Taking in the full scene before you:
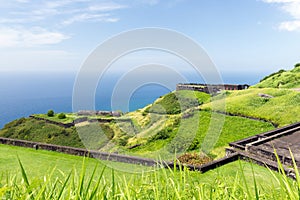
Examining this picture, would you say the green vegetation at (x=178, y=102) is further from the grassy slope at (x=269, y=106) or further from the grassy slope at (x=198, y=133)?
the grassy slope at (x=198, y=133)

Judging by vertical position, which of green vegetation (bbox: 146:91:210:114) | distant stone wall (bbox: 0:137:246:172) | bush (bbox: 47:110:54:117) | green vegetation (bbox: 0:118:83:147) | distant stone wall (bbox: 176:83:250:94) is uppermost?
distant stone wall (bbox: 176:83:250:94)

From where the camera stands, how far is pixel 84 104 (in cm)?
704

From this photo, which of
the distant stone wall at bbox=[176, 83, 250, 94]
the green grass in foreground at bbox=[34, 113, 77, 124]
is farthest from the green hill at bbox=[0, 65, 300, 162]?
the distant stone wall at bbox=[176, 83, 250, 94]

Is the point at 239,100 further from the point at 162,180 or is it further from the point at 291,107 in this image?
the point at 162,180

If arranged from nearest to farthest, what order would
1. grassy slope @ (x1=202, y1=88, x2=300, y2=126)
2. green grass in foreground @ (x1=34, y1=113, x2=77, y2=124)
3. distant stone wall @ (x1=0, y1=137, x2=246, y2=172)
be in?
distant stone wall @ (x1=0, y1=137, x2=246, y2=172)
grassy slope @ (x1=202, y1=88, x2=300, y2=126)
green grass in foreground @ (x1=34, y1=113, x2=77, y2=124)

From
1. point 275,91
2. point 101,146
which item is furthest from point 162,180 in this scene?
point 275,91

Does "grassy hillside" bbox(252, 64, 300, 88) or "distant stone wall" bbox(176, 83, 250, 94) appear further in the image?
"distant stone wall" bbox(176, 83, 250, 94)

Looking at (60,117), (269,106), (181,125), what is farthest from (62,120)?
(269,106)

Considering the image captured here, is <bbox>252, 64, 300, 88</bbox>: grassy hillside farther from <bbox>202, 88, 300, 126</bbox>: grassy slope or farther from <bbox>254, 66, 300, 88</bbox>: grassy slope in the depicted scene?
<bbox>202, 88, 300, 126</bbox>: grassy slope

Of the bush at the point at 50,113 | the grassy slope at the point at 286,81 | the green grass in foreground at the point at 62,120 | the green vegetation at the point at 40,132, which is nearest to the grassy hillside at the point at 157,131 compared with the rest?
the green vegetation at the point at 40,132

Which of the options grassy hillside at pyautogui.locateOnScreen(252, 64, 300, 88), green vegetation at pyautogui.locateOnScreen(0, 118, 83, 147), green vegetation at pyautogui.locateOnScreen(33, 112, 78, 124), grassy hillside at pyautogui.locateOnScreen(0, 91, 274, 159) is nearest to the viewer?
grassy hillside at pyautogui.locateOnScreen(0, 91, 274, 159)

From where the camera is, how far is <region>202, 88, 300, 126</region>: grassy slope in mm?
12695

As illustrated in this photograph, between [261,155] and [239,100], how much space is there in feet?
25.4

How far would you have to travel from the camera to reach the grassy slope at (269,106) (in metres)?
12.7
